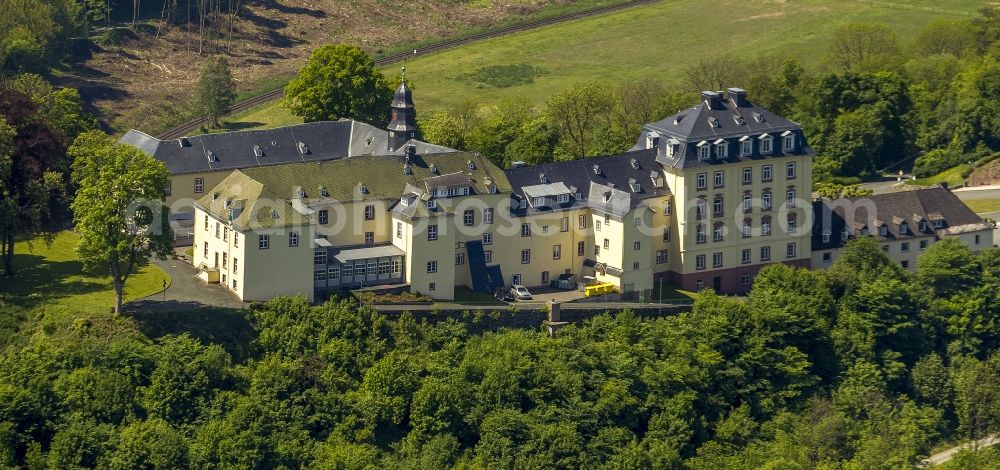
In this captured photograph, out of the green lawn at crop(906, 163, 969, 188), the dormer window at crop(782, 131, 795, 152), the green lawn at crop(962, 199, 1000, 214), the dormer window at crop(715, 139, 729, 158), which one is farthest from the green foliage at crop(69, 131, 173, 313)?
the green lawn at crop(906, 163, 969, 188)

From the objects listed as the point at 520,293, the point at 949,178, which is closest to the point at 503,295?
the point at 520,293

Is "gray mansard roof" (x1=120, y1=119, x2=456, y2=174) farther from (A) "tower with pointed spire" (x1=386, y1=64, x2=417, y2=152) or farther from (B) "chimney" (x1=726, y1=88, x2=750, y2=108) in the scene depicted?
(B) "chimney" (x1=726, y1=88, x2=750, y2=108)

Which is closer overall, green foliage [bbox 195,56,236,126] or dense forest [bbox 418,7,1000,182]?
dense forest [bbox 418,7,1000,182]

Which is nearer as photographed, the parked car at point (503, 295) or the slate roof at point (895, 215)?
the parked car at point (503, 295)

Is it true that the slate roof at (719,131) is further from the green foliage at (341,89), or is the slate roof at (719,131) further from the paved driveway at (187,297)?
the paved driveway at (187,297)

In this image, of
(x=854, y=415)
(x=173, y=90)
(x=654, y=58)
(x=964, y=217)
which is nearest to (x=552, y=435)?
(x=854, y=415)

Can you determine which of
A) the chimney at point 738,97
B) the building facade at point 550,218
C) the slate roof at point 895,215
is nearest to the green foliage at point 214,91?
the building facade at point 550,218

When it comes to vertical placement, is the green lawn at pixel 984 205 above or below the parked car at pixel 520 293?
above
